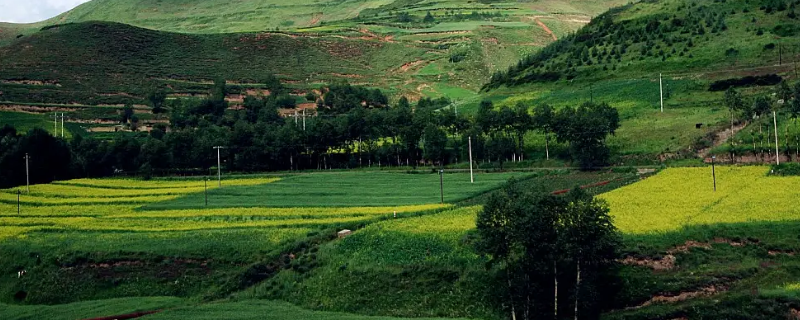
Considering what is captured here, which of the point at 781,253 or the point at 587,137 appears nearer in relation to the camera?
the point at 781,253

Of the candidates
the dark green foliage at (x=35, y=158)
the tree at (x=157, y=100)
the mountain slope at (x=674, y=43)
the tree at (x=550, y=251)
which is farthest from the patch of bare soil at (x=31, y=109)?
the tree at (x=550, y=251)

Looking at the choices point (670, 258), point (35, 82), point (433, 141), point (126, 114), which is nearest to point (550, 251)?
point (670, 258)

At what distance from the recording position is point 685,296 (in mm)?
47719

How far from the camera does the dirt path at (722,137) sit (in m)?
88.6

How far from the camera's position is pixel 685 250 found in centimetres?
5178

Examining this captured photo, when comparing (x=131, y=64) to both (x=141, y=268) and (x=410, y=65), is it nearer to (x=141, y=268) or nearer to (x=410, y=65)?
(x=410, y=65)

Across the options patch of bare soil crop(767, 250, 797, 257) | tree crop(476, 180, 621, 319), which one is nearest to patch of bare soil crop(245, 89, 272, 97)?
tree crop(476, 180, 621, 319)

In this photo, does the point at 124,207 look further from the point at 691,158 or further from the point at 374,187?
the point at 691,158

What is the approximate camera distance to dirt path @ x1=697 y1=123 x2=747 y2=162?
291 ft

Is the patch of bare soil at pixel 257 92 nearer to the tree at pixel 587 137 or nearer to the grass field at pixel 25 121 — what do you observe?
the grass field at pixel 25 121

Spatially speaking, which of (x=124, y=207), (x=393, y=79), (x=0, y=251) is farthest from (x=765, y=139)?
(x=393, y=79)

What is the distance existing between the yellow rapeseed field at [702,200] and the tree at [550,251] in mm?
6124

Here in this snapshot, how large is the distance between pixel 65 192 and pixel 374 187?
1176 inches

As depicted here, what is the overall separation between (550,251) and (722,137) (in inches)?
1919
